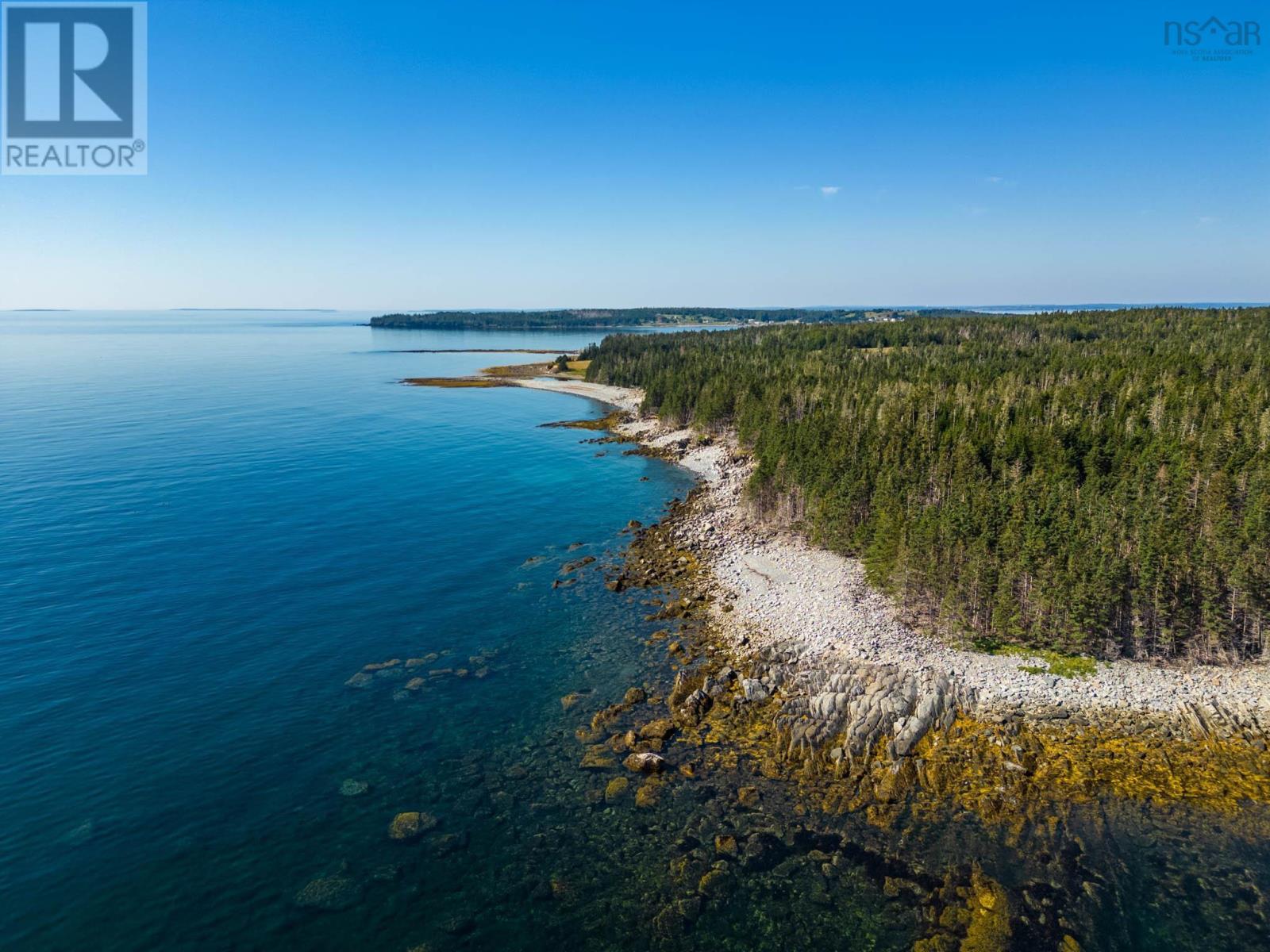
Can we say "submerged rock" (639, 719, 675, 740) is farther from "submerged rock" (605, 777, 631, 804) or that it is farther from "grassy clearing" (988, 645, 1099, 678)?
"grassy clearing" (988, 645, 1099, 678)

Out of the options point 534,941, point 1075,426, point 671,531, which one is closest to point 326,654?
point 534,941

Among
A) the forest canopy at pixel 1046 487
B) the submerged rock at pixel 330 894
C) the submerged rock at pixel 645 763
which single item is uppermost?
the forest canopy at pixel 1046 487

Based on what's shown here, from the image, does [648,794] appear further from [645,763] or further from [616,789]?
[645,763]

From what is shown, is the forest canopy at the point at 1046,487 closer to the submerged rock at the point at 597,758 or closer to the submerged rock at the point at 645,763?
the submerged rock at the point at 645,763

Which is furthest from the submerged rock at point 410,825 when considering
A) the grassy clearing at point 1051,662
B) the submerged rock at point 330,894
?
the grassy clearing at point 1051,662

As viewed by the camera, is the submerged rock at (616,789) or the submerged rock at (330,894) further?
the submerged rock at (616,789)
